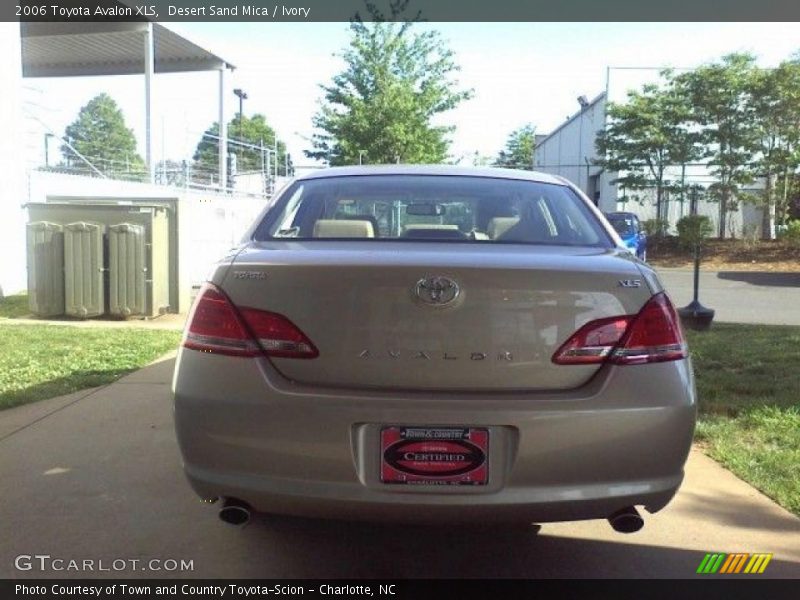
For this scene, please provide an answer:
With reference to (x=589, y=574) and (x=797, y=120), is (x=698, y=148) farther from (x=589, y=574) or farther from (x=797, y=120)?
(x=589, y=574)

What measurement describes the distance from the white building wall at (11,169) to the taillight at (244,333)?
9.78 metres

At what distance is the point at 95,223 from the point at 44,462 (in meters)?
5.61

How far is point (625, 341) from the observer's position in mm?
2521

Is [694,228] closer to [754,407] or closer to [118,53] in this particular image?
[754,407]

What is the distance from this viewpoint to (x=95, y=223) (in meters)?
9.15

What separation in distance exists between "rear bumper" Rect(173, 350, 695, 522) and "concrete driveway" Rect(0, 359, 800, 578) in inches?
27.2

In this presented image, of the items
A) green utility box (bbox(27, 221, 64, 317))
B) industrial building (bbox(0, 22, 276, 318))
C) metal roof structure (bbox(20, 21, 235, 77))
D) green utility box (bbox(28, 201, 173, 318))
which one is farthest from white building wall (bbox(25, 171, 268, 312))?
metal roof structure (bbox(20, 21, 235, 77))

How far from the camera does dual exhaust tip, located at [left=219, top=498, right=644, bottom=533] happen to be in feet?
8.34

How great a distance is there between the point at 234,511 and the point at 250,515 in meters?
0.06

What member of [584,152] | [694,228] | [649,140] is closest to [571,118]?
[584,152]

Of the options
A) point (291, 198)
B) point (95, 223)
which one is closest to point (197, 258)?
point (95, 223)

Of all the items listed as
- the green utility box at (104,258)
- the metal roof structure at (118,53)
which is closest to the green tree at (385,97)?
the metal roof structure at (118,53)

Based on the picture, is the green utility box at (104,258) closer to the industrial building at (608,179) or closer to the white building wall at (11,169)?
the white building wall at (11,169)

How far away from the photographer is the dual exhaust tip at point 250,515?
2.54 meters
